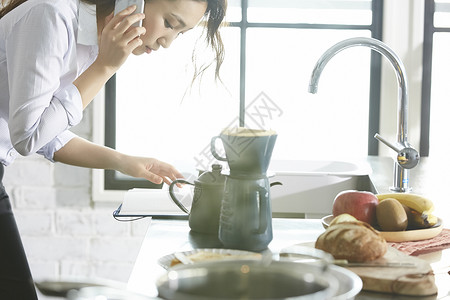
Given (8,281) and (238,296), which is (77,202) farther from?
(238,296)

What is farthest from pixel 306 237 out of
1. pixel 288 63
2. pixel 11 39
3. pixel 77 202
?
pixel 77 202

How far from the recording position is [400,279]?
0.79m

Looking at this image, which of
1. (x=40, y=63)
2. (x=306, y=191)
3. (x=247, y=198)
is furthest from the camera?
(x=306, y=191)

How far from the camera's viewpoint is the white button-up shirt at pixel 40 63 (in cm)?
125

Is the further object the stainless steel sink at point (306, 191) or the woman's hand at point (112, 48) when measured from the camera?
the stainless steel sink at point (306, 191)

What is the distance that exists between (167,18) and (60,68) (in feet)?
0.95

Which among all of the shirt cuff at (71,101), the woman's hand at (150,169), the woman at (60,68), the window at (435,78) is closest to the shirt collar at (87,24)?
the woman at (60,68)

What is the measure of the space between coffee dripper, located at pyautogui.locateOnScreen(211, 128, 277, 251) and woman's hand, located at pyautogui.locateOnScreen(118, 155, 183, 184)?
43 cm

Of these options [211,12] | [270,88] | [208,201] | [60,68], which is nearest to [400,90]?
[211,12]

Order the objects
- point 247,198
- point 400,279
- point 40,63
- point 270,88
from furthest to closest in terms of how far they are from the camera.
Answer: point 270,88 → point 40,63 → point 247,198 → point 400,279

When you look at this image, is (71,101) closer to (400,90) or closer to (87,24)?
(87,24)

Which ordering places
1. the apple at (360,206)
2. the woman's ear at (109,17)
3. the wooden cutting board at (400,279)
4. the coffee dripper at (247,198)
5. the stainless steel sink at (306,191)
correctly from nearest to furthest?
the wooden cutting board at (400,279), the coffee dripper at (247,198), the apple at (360,206), the woman's ear at (109,17), the stainless steel sink at (306,191)

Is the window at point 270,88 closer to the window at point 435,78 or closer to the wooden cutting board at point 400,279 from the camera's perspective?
the window at point 435,78

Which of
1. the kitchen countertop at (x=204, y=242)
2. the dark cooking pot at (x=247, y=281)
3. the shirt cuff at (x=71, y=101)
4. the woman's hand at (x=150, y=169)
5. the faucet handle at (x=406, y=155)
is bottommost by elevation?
the kitchen countertop at (x=204, y=242)
